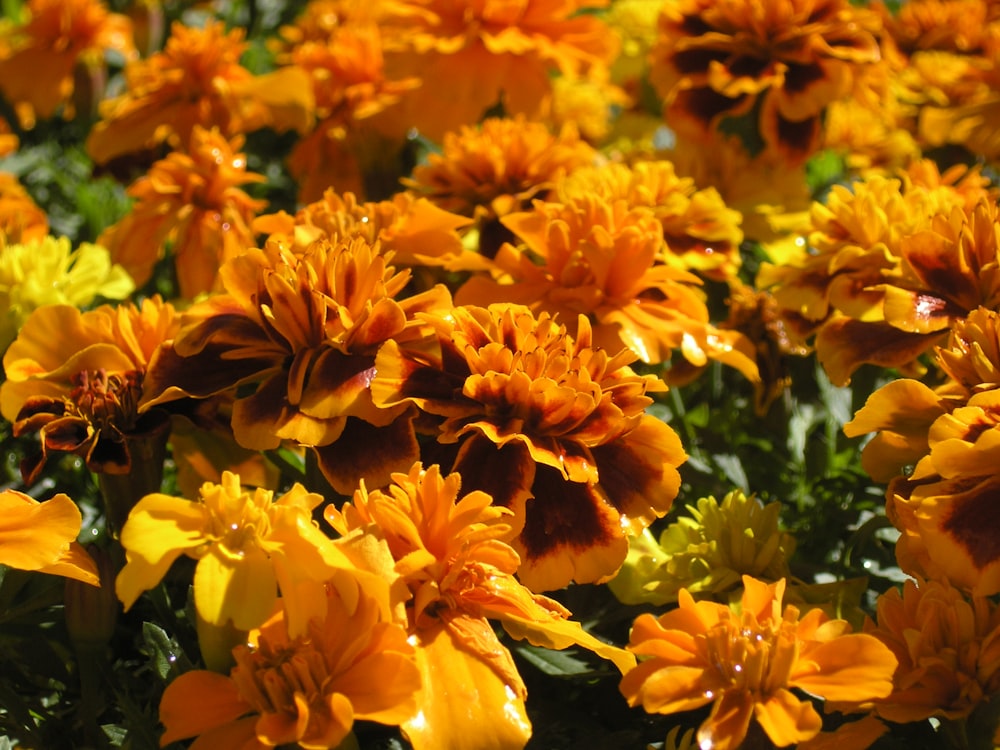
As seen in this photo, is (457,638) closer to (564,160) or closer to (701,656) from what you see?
(701,656)

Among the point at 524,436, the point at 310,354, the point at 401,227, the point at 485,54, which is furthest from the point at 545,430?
the point at 485,54

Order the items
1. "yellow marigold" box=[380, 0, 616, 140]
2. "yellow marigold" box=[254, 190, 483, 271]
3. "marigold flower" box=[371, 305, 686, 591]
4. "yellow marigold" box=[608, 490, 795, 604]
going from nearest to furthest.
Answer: "marigold flower" box=[371, 305, 686, 591]
"yellow marigold" box=[608, 490, 795, 604]
"yellow marigold" box=[254, 190, 483, 271]
"yellow marigold" box=[380, 0, 616, 140]

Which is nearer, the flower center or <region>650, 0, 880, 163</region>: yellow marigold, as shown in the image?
the flower center

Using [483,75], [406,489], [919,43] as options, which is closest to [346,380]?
[406,489]

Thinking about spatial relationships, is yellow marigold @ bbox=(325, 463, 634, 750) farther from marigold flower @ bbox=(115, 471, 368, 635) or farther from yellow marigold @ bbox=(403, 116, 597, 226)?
yellow marigold @ bbox=(403, 116, 597, 226)

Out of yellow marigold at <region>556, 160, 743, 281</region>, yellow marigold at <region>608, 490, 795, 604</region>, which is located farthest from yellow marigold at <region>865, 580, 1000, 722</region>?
yellow marigold at <region>556, 160, 743, 281</region>

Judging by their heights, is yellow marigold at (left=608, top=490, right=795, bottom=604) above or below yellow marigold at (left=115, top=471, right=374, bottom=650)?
below

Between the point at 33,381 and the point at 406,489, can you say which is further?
the point at 33,381
